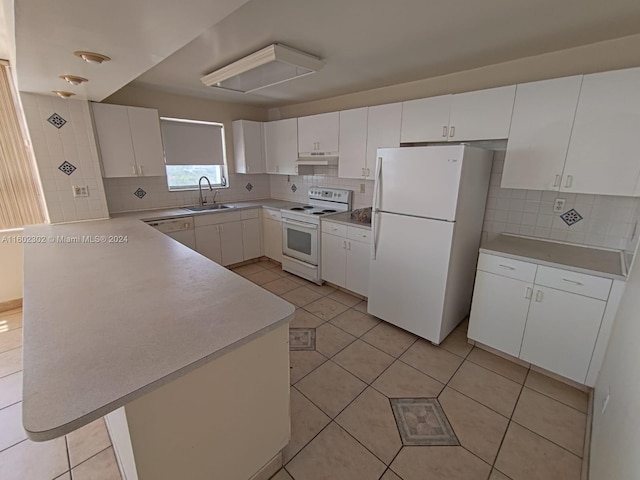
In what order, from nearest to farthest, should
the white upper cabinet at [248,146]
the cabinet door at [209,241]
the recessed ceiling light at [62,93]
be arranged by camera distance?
the recessed ceiling light at [62,93]
the cabinet door at [209,241]
the white upper cabinet at [248,146]

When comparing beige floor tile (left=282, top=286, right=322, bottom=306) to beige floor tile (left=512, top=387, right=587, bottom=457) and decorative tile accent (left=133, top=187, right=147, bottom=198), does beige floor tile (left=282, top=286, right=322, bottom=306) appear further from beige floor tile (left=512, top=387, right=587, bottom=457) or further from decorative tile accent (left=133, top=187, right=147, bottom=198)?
decorative tile accent (left=133, top=187, right=147, bottom=198)

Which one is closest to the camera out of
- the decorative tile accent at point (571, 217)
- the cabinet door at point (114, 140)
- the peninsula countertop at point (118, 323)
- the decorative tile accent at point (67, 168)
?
the peninsula countertop at point (118, 323)

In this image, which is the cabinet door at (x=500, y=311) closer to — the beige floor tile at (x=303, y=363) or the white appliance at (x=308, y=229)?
the beige floor tile at (x=303, y=363)

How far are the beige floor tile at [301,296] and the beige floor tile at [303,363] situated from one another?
0.84m

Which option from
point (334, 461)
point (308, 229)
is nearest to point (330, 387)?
point (334, 461)

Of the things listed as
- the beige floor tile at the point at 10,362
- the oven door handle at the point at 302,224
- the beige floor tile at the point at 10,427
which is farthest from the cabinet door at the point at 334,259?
the beige floor tile at the point at 10,362

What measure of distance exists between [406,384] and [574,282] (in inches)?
52.7

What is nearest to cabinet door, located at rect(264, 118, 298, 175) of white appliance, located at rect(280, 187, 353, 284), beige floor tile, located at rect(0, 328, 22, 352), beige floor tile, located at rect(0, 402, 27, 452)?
white appliance, located at rect(280, 187, 353, 284)

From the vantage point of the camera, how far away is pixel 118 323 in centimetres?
117

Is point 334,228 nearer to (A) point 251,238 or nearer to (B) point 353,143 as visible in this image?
(B) point 353,143

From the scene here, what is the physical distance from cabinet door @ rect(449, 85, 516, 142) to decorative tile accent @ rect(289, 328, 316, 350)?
7.14ft

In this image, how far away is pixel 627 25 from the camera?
1764 millimetres

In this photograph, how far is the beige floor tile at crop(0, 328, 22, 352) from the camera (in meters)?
2.46

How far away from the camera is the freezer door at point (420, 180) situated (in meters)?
2.18
